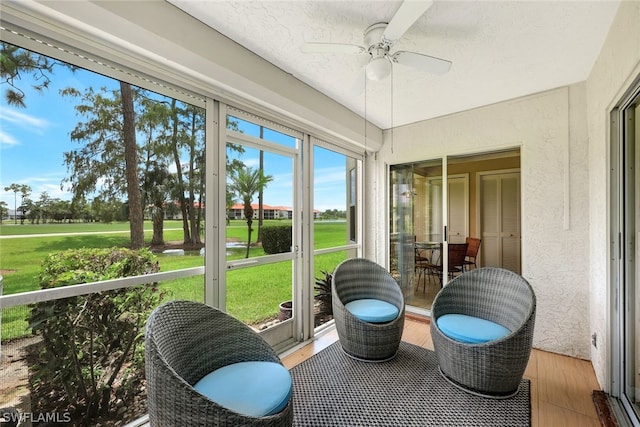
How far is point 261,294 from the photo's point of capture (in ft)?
8.98

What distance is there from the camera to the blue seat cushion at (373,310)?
2.42m

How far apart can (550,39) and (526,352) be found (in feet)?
7.44

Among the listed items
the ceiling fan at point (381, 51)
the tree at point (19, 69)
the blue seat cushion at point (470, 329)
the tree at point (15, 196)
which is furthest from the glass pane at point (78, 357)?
the blue seat cushion at point (470, 329)

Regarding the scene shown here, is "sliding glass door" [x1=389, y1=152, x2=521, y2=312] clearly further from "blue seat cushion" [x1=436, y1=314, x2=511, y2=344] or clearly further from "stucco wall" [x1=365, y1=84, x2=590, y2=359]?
"blue seat cushion" [x1=436, y1=314, x2=511, y2=344]

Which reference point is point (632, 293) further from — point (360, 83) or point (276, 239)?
point (276, 239)

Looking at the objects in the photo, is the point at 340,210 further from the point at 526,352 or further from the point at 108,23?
the point at 108,23

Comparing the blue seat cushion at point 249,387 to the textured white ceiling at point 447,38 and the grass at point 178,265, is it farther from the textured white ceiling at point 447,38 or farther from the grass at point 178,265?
the textured white ceiling at point 447,38

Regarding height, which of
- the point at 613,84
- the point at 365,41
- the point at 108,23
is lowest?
the point at 613,84

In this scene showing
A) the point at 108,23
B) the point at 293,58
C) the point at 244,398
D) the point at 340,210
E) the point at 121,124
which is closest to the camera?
the point at 244,398

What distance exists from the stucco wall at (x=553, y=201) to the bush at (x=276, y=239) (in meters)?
2.55

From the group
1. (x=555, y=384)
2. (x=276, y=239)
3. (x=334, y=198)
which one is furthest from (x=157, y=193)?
(x=555, y=384)

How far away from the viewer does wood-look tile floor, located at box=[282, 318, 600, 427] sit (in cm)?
181

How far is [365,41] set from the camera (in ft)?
6.04

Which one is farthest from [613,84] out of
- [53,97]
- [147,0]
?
[53,97]
